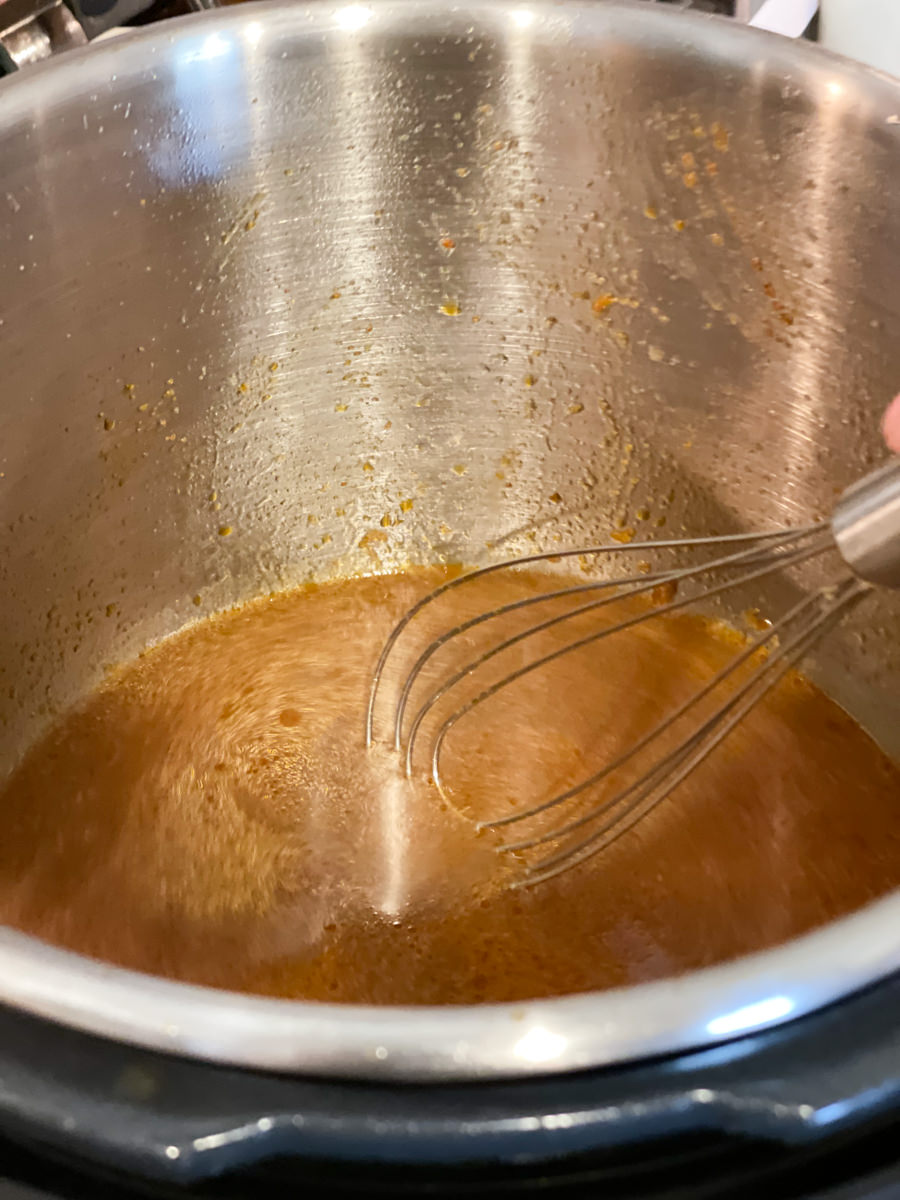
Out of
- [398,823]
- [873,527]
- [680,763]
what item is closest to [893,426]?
[873,527]

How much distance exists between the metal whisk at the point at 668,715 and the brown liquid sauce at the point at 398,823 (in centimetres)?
1

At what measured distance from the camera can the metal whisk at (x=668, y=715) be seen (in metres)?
0.76

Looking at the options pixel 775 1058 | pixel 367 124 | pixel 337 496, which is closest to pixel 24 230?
pixel 367 124

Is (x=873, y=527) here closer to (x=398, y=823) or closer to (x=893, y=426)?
(x=893, y=426)

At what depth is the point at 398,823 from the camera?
91 cm

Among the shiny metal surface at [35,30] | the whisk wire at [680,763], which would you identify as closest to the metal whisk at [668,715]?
the whisk wire at [680,763]

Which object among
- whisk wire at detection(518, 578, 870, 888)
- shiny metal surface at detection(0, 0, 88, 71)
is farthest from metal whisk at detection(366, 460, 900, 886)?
shiny metal surface at detection(0, 0, 88, 71)

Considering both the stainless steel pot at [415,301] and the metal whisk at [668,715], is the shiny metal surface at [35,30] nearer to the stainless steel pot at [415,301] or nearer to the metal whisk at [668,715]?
the stainless steel pot at [415,301]

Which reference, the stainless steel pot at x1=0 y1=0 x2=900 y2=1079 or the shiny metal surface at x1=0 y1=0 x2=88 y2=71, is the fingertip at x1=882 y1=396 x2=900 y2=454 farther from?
the shiny metal surface at x1=0 y1=0 x2=88 y2=71

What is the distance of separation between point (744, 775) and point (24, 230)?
0.75 m

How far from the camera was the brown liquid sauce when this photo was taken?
80 centimetres

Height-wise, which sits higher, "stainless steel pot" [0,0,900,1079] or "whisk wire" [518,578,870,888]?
"stainless steel pot" [0,0,900,1079]

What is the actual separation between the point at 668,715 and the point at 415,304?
0.46 metres

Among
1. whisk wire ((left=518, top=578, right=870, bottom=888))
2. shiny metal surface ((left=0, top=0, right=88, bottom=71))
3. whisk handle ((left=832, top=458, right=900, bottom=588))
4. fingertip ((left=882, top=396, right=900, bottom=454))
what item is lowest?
whisk wire ((left=518, top=578, right=870, bottom=888))
